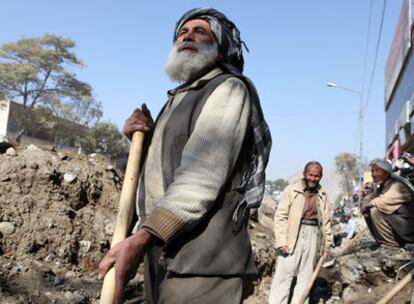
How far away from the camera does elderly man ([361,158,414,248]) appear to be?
20.6 ft

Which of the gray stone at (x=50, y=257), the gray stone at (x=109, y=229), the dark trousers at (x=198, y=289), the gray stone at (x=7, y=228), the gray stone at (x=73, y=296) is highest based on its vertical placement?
the dark trousers at (x=198, y=289)

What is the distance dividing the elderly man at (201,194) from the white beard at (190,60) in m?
0.08

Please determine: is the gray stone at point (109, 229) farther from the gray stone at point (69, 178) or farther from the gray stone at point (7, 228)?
the gray stone at point (7, 228)

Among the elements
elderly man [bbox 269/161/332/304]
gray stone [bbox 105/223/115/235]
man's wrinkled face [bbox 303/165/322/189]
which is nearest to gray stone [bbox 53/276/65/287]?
gray stone [bbox 105/223/115/235]

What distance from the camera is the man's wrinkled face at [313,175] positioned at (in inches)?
227

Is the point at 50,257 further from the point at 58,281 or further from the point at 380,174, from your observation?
the point at 380,174

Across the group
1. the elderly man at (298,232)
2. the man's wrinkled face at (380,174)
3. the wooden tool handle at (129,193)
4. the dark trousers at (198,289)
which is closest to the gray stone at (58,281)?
the elderly man at (298,232)

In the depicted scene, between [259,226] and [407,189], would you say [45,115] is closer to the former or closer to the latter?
[259,226]

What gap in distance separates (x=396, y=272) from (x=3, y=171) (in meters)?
5.34

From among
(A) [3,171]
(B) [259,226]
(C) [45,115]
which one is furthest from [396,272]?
(C) [45,115]

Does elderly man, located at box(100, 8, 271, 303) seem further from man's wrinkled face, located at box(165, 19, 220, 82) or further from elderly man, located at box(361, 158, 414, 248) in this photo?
elderly man, located at box(361, 158, 414, 248)

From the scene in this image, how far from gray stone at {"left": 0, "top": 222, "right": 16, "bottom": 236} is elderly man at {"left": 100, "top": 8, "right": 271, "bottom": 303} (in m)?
3.81

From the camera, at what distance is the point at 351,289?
22.5 feet

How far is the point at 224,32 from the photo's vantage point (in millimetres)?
1919
